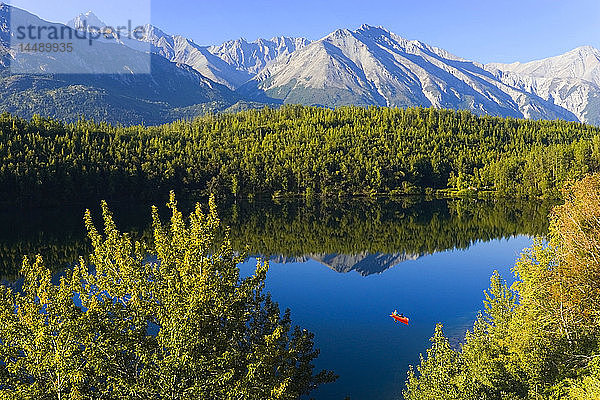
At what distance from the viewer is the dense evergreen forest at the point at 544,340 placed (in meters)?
22.3

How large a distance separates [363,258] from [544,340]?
63217 mm

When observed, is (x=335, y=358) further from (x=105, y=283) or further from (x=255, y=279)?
(x=105, y=283)

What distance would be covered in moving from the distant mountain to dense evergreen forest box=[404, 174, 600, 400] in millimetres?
52547

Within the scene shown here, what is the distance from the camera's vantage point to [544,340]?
24219 mm

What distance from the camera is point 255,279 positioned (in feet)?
68.1

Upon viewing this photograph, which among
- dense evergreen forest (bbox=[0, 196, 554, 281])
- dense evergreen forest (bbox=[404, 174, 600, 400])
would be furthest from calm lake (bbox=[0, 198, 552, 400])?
dense evergreen forest (bbox=[404, 174, 600, 400])

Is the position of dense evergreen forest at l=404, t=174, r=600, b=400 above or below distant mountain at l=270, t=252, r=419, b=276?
above

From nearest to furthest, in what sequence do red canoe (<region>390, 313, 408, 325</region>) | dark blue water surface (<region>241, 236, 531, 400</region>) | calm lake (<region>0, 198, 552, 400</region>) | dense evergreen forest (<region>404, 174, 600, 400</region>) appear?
dense evergreen forest (<region>404, 174, 600, 400</region>) < dark blue water surface (<region>241, 236, 531, 400</region>) < calm lake (<region>0, 198, 552, 400</region>) < red canoe (<region>390, 313, 408, 325</region>)

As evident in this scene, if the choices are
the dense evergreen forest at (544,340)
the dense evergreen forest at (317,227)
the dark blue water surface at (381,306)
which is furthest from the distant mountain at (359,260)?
the dense evergreen forest at (544,340)

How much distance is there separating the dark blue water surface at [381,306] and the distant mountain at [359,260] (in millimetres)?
1497

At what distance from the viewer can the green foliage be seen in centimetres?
1477

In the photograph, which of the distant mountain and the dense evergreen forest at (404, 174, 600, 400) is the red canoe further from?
the dense evergreen forest at (404, 174, 600, 400)

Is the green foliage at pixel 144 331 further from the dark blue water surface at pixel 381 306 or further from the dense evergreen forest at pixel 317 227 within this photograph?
the dense evergreen forest at pixel 317 227

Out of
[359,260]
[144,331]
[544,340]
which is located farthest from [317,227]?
[144,331]
